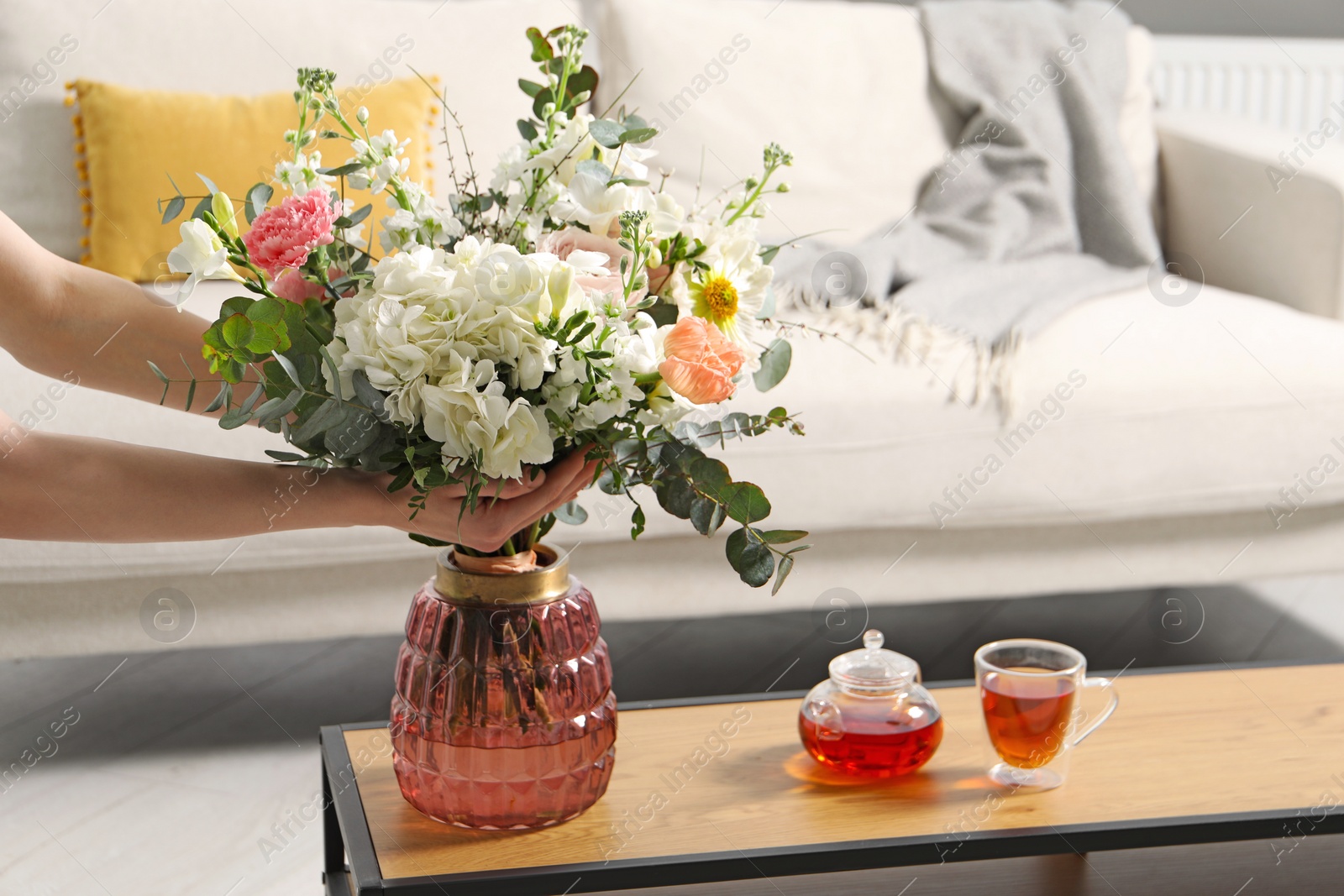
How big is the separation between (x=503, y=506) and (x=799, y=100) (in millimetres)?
1506

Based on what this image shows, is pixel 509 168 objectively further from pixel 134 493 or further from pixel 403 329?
pixel 134 493

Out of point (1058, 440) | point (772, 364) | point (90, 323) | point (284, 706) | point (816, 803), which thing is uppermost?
point (772, 364)

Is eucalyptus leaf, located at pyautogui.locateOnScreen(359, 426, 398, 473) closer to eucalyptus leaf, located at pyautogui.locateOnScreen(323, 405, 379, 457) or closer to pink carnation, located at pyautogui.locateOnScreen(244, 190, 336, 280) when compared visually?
eucalyptus leaf, located at pyautogui.locateOnScreen(323, 405, 379, 457)

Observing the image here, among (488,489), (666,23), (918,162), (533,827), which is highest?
(666,23)

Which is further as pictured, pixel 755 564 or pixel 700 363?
pixel 755 564

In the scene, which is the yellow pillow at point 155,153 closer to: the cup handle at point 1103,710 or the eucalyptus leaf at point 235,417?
the eucalyptus leaf at point 235,417

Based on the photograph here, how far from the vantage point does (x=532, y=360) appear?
749mm

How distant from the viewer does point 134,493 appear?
93 cm

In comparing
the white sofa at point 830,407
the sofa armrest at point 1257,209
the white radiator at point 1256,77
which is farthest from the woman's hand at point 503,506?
the white radiator at point 1256,77

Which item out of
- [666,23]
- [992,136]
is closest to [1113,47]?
[992,136]

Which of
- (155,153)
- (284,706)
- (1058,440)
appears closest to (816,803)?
(1058,440)

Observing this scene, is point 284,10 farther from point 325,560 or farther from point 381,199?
point 325,560

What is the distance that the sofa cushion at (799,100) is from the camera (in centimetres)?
212

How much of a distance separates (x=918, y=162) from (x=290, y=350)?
165cm
